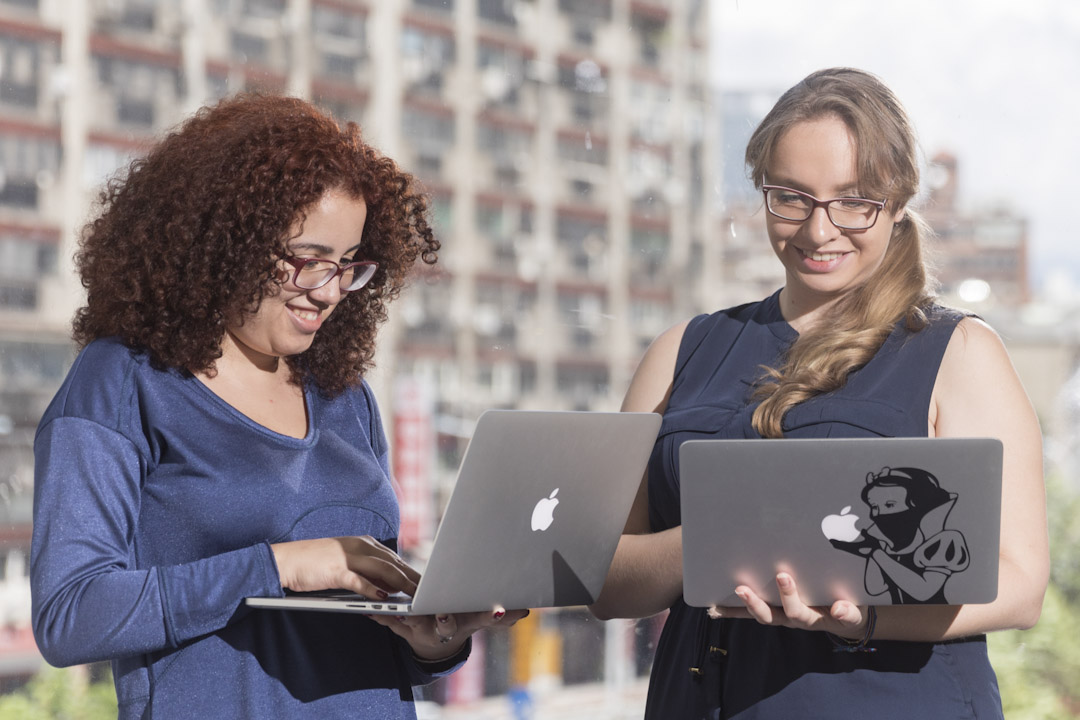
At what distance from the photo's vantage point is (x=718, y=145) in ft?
9.62

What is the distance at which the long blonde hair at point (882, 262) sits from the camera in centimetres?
134

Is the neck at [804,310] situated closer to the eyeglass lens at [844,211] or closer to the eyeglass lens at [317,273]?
the eyeglass lens at [844,211]

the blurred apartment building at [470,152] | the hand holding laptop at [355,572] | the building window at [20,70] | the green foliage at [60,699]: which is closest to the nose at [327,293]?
the hand holding laptop at [355,572]

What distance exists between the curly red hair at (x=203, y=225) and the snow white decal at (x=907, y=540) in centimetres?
66

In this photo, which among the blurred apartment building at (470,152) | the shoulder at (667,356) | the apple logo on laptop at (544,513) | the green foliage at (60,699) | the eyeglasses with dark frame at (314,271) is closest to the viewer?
the apple logo on laptop at (544,513)

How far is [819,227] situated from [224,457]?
0.73 metres

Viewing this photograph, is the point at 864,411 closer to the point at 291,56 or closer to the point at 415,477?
the point at 291,56

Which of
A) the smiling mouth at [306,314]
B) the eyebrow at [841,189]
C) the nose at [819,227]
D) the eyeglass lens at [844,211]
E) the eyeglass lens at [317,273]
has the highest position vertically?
the eyebrow at [841,189]

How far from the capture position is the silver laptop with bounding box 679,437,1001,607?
104cm

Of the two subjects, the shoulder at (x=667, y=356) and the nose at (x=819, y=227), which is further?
the shoulder at (x=667, y=356)

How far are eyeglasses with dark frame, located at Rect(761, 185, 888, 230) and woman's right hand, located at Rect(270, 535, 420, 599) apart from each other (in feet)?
2.07

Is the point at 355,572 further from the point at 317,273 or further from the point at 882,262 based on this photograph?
the point at 882,262

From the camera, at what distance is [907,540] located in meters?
1.08

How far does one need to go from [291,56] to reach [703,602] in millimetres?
14847
